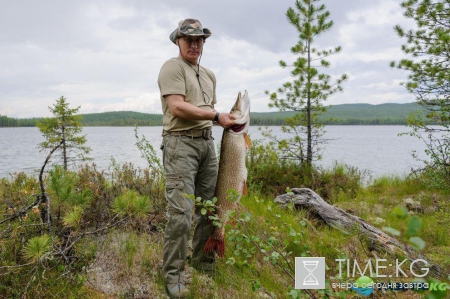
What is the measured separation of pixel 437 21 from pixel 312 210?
20.8ft

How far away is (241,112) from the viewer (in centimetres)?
417

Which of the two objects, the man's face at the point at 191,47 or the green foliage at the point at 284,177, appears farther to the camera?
the green foliage at the point at 284,177

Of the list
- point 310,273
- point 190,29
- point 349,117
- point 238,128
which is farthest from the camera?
point 349,117

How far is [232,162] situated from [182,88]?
1.04 metres

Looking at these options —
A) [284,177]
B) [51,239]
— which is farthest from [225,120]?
[284,177]

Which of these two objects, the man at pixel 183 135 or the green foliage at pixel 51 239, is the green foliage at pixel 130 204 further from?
the man at pixel 183 135

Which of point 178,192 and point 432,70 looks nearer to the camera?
point 178,192

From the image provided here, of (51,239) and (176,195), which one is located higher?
(176,195)

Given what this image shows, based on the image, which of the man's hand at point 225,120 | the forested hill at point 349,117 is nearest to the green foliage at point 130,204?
the man's hand at point 225,120

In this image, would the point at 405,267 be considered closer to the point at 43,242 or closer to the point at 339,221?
the point at 339,221

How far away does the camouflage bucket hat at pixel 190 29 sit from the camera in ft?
13.3

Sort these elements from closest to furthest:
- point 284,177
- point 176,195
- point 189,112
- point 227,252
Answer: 1. point 189,112
2. point 176,195
3. point 227,252
4. point 284,177

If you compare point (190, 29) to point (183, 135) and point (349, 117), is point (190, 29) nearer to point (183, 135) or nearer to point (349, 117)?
point (183, 135)

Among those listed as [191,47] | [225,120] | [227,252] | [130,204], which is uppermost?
[191,47]
